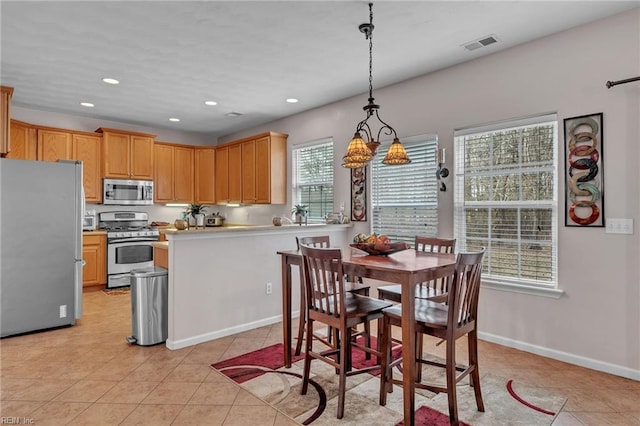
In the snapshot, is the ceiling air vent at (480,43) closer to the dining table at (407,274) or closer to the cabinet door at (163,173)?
the dining table at (407,274)

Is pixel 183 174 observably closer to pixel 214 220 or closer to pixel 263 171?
pixel 214 220

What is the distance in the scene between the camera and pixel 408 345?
2.07 meters

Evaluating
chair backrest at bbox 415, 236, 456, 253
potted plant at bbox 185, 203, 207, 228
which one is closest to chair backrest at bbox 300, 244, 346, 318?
chair backrest at bbox 415, 236, 456, 253

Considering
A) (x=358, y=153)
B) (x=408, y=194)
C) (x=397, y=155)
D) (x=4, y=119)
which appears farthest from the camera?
(x=408, y=194)

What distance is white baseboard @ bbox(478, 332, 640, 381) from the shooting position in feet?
9.11

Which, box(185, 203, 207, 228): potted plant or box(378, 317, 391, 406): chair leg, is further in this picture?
box(185, 203, 207, 228): potted plant

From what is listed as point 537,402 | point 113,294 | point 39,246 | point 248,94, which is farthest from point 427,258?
point 113,294

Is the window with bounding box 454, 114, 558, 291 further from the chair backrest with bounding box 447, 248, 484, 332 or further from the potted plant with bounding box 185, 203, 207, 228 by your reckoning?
the potted plant with bounding box 185, 203, 207, 228

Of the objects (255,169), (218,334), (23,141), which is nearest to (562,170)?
(218,334)

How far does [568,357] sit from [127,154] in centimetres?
638

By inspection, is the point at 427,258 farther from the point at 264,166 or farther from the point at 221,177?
the point at 221,177

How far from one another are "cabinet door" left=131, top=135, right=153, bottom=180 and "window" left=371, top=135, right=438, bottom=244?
396 centimetres

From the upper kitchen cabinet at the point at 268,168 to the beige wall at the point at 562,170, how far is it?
2.73 metres

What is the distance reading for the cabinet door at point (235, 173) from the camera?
6.38 metres
